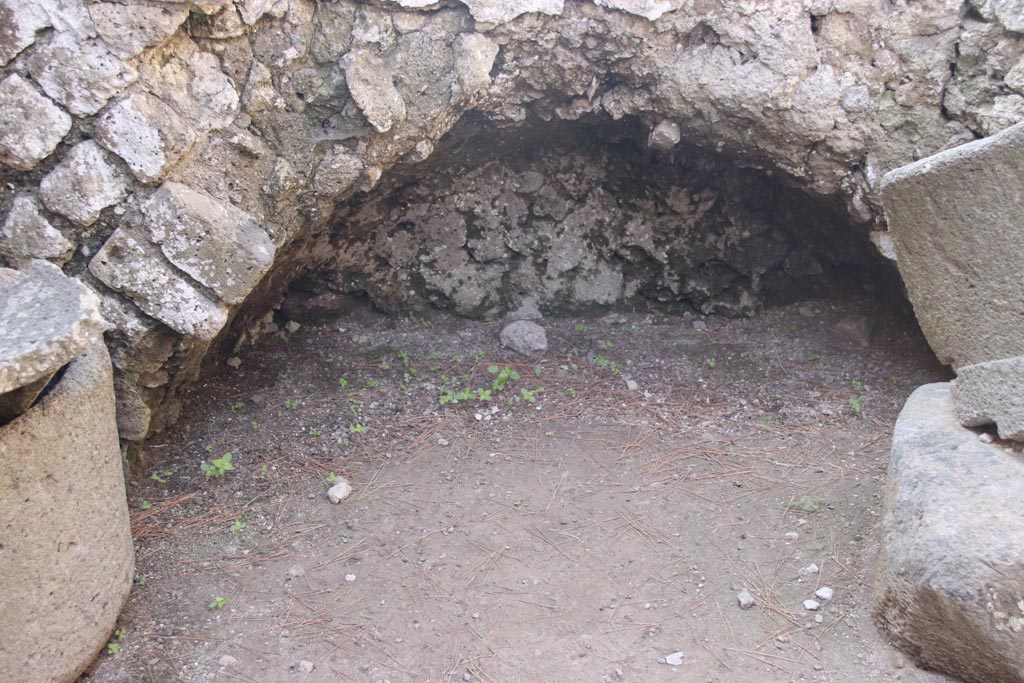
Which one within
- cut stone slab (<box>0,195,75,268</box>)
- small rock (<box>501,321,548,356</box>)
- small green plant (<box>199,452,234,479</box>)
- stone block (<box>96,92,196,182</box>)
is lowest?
small green plant (<box>199,452,234,479</box>)

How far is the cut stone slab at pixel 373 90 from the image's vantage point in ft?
9.80

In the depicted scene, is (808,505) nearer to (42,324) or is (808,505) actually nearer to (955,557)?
(955,557)

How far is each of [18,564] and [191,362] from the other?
123 cm

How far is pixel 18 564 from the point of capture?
201 cm

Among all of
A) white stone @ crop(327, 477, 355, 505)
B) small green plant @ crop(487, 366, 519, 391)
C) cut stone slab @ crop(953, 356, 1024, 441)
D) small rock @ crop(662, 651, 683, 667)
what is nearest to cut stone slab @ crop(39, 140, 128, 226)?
white stone @ crop(327, 477, 355, 505)

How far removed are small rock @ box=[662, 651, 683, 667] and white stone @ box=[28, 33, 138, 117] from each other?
97.9 inches

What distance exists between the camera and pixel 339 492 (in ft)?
10.0

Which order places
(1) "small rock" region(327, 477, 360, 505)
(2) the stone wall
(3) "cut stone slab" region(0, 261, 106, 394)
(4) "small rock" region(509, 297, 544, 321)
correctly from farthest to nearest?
(4) "small rock" region(509, 297, 544, 321), (1) "small rock" region(327, 477, 360, 505), (2) the stone wall, (3) "cut stone slab" region(0, 261, 106, 394)

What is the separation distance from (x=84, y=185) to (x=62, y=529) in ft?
3.81

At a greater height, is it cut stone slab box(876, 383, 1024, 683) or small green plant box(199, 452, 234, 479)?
cut stone slab box(876, 383, 1024, 683)

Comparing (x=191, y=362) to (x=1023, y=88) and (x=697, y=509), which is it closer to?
(x=697, y=509)

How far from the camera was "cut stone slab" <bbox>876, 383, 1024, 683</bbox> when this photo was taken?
193cm

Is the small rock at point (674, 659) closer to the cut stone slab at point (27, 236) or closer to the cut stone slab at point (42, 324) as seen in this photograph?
the cut stone slab at point (42, 324)

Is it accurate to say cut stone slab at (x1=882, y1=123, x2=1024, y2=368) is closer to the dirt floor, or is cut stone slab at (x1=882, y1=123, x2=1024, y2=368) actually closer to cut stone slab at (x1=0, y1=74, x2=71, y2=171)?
the dirt floor
